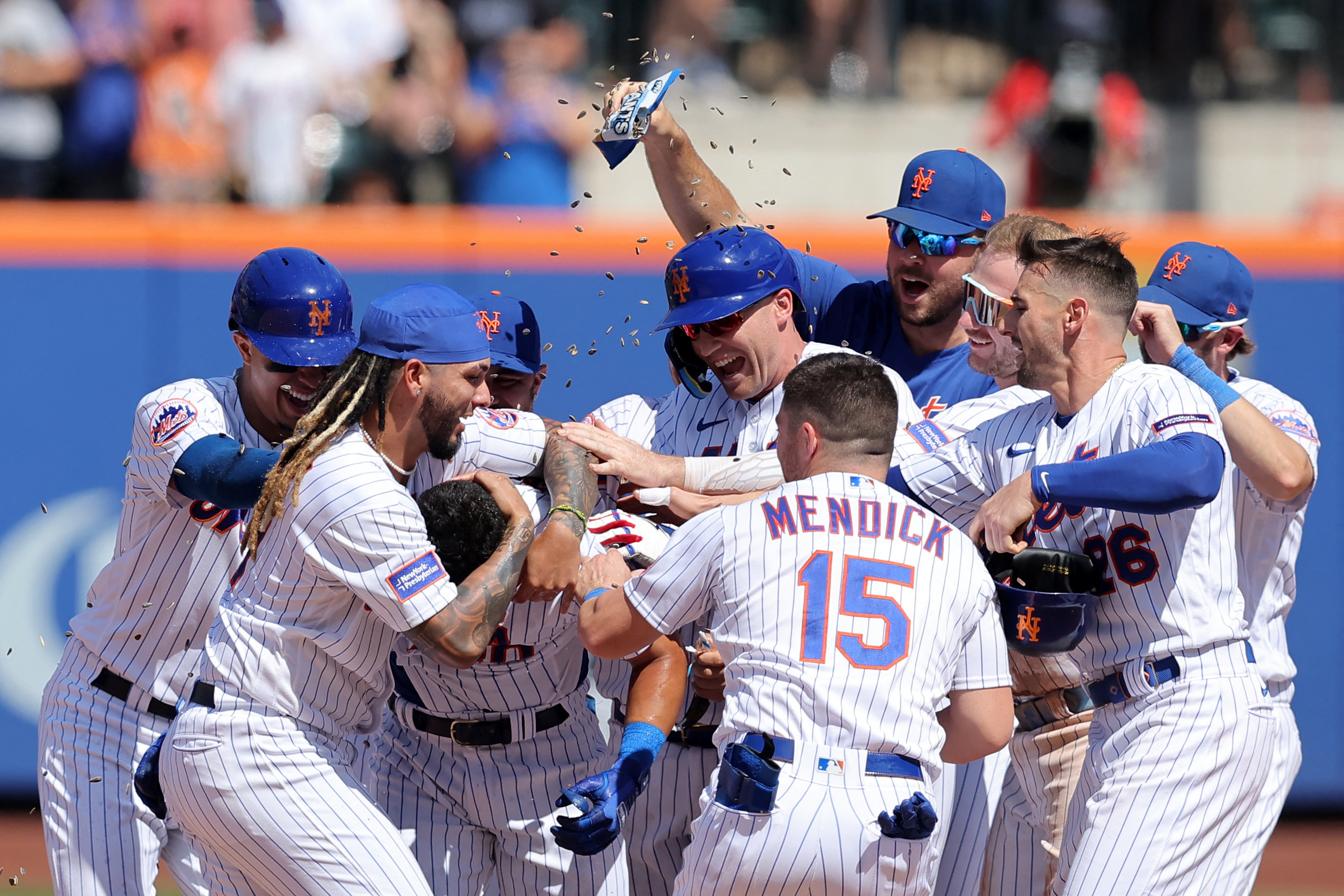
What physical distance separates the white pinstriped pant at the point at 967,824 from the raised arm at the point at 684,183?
207 centimetres

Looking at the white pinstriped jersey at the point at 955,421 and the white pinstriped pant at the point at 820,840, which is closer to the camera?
the white pinstriped pant at the point at 820,840

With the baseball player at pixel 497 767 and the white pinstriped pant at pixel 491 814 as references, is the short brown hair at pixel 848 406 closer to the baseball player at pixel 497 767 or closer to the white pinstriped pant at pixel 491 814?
the baseball player at pixel 497 767

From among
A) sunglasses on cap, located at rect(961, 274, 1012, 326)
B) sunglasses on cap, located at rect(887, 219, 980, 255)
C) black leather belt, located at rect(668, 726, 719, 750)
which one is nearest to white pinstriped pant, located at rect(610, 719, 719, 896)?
black leather belt, located at rect(668, 726, 719, 750)

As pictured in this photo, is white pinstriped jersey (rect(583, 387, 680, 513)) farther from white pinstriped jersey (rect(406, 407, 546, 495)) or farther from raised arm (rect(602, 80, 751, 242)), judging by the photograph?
raised arm (rect(602, 80, 751, 242))

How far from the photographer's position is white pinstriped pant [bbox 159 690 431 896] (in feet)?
12.5

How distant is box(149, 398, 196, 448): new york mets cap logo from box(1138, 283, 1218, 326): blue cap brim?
2906 millimetres

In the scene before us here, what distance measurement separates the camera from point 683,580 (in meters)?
3.69

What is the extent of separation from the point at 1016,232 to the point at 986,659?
149 centimetres

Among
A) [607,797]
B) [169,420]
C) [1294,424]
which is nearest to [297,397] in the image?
[169,420]

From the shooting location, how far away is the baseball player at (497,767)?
443 cm

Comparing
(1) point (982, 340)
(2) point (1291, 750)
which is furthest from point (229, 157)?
(2) point (1291, 750)

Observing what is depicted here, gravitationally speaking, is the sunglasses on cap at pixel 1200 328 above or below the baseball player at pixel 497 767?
above

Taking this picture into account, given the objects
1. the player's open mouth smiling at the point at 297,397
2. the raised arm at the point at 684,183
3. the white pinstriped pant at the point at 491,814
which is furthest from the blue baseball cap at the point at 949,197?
the white pinstriped pant at the point at 491,814

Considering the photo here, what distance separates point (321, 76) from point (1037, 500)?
20.0 feet
